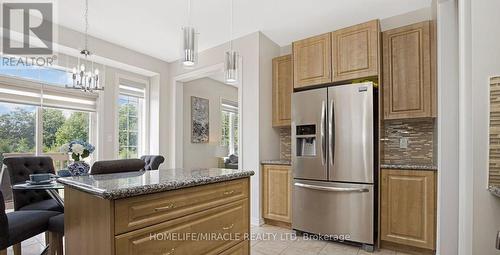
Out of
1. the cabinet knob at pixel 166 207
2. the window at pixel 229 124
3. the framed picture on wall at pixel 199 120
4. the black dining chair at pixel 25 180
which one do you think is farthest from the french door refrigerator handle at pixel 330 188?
the window at pixel 229 124

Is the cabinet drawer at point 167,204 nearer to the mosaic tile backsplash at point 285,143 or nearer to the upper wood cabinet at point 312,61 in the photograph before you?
the upper wood cabinet at point 312,61

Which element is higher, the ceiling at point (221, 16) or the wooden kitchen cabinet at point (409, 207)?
the ceiling at point (221, 16)

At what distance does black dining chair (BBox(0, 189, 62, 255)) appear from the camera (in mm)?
1650

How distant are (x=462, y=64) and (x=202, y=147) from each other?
4.96 meters

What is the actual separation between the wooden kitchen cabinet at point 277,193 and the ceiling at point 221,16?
1885mm

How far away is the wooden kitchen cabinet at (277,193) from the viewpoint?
3.28 meters

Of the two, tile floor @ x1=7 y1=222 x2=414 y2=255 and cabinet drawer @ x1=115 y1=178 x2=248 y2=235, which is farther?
tile floor @ x1=7 y1=222 x2=414 y2=255

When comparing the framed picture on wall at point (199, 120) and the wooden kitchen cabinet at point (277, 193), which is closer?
the wooden kitchen cabinet at point (277, 193)

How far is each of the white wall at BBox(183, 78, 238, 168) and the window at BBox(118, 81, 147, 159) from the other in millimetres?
838

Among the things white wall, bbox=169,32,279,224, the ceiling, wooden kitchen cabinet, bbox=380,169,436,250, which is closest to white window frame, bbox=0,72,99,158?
the ceiling

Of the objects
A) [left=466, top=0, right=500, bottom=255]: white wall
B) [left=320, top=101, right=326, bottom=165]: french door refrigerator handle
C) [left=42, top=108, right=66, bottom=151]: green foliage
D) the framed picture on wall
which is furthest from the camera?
the framed picture on wall

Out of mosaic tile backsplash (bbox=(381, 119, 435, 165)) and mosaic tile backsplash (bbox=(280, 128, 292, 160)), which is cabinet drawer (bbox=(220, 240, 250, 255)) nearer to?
mosaic tile backsplash (bbox=(381, 119, 435, 165))

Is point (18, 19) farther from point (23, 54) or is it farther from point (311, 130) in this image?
point (311, 130)

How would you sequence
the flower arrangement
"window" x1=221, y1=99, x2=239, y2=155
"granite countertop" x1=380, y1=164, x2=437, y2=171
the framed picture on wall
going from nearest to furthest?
"granite countertop" x1=380, y1=164, x2=437, y2=171
the flower arrangement
the framed picture on wall
"window" x1=221, y1=99, x2=239, y2=155
